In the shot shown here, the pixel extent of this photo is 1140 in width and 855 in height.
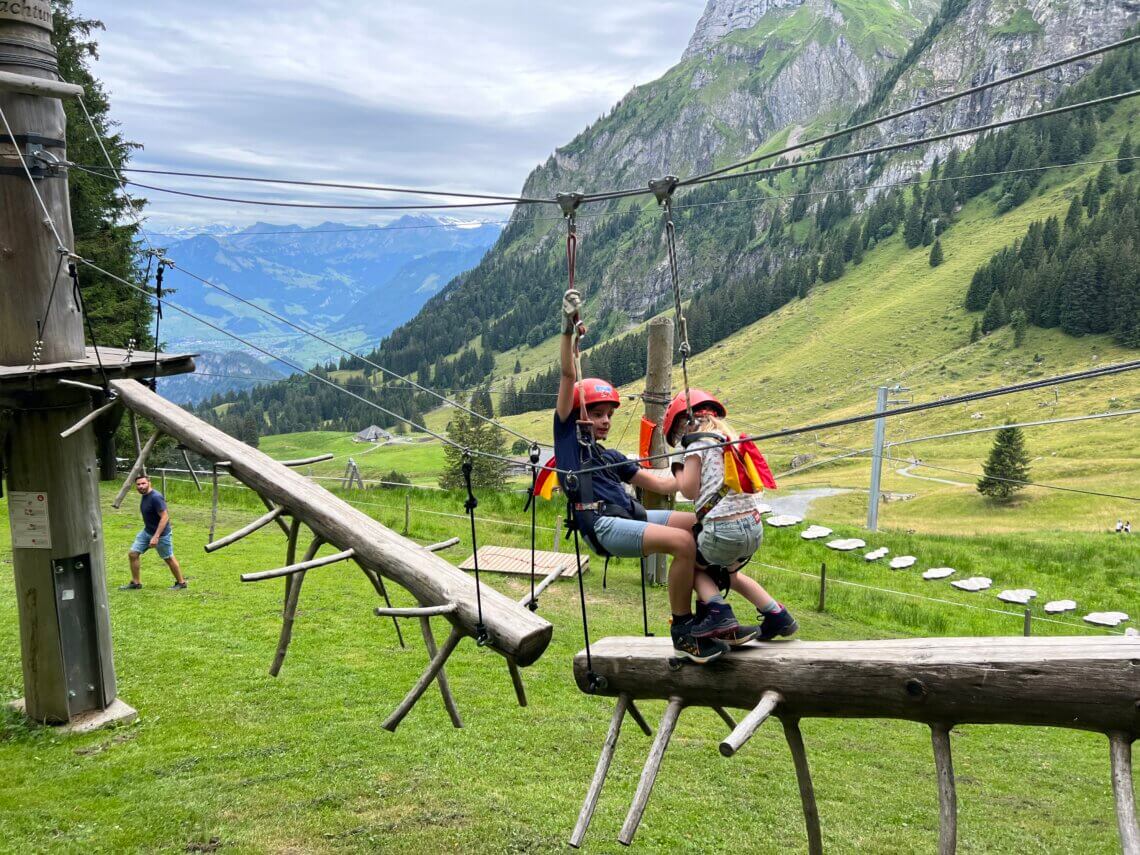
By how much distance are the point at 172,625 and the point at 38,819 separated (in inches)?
248

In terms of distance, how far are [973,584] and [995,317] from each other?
103995 millimetres

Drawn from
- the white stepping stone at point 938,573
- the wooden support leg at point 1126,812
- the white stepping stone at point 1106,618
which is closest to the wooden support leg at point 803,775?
the wooden support leg at point 1126,812

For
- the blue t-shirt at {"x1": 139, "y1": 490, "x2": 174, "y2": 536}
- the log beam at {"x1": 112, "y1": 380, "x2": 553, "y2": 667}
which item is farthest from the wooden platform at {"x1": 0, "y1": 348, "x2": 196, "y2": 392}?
the blue t-shirt at {"x1": 139, "y1": 490, "x2": 174, "y2": 536}

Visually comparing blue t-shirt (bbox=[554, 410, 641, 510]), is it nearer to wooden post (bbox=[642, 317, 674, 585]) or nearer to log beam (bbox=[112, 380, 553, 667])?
log beam (bbox=[112, 380, 553, 667])

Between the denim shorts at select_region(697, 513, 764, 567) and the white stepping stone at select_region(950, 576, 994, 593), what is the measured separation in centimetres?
2085

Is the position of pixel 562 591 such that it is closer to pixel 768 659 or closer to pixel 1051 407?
pixel 768 659

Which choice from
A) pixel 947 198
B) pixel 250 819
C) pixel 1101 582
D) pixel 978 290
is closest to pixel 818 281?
pixel 947 198

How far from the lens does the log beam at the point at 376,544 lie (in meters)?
5.81

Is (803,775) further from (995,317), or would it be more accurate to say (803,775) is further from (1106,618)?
(995,317)

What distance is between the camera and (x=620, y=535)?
5.54 m

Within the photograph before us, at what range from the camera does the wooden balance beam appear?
427 centimetres

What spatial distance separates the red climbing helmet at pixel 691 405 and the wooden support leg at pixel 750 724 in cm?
174

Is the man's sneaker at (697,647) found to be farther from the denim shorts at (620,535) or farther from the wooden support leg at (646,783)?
the denim shorts at (620,535)

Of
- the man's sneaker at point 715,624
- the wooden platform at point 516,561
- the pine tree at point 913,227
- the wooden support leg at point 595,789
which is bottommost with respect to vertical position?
the wooden platform at point 516,561
